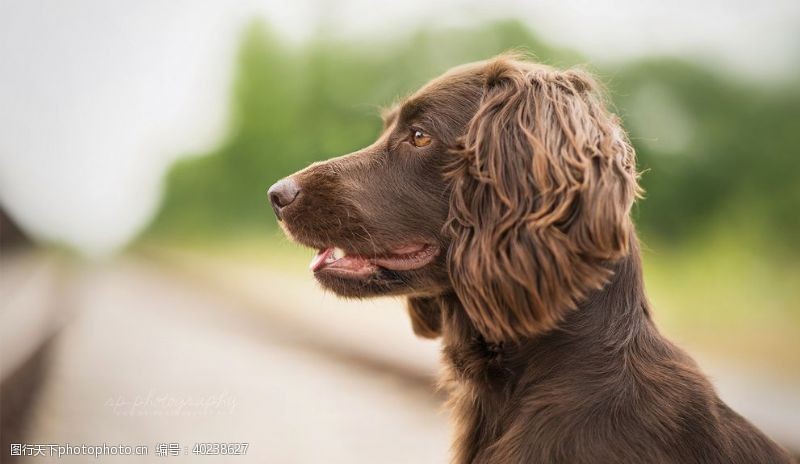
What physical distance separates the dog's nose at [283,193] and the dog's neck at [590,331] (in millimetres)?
697

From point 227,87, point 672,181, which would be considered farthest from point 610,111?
point 227,87

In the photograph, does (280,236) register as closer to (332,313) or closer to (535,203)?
(535,203)

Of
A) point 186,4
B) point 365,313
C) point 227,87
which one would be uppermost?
point 186,4

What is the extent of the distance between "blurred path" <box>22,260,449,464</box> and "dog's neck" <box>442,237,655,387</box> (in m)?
0.78

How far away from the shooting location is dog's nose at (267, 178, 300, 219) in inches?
75.3

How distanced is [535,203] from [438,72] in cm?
246

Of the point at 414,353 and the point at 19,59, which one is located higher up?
the point at 19,59

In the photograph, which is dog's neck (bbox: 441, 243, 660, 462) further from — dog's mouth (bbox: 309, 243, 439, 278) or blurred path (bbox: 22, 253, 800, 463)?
blurred path (bbox: 22, 253, 800, 463)

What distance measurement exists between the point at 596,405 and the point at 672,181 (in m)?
2.65

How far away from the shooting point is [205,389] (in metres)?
3.41

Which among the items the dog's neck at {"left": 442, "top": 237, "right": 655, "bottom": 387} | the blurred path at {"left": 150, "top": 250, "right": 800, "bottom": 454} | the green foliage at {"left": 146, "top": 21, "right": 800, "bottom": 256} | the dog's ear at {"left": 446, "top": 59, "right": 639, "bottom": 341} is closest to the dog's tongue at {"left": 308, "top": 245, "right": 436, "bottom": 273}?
the dog's ear at {"left": 446, "top": 59, "right": 639, "bottom": 341}

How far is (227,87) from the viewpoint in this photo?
4.36 m

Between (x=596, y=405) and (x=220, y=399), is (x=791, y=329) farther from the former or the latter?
(x=220, y=399)

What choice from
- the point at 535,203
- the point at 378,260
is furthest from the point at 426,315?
the point at 535,203
